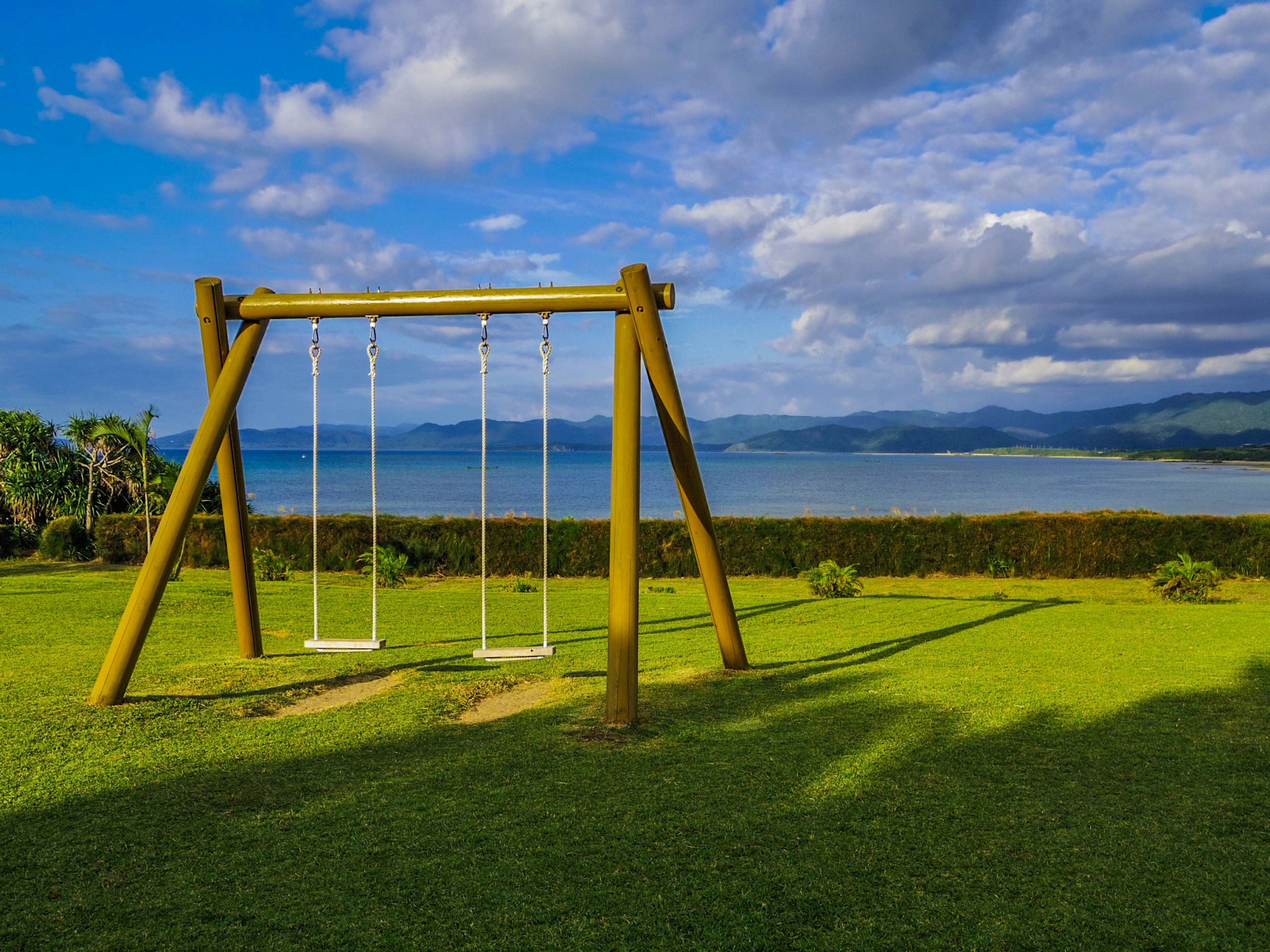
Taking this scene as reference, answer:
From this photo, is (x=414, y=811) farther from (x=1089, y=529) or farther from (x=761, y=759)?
(x=1089, y=529)

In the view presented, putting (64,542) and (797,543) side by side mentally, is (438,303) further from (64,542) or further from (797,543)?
(64,542)

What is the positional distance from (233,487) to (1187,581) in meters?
13.4

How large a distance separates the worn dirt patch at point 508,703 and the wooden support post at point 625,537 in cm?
80

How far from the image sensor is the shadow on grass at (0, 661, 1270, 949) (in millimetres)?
3182

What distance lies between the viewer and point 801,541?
18188 mm

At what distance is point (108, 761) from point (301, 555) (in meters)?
14.0

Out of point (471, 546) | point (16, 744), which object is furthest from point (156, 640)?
point (471, 546)

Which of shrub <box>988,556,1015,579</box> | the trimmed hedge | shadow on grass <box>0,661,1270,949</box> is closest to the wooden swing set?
shadow on grass <box>0,661,1270,949</box>

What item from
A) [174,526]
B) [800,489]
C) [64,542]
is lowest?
[64,542]

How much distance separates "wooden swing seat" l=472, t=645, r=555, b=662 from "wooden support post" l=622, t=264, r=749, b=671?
1442 millimetres

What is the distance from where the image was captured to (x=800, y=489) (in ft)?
225

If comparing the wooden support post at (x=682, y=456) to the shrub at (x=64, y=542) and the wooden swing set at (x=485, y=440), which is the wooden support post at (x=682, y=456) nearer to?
the wooden swing set at (x=485, y=440)

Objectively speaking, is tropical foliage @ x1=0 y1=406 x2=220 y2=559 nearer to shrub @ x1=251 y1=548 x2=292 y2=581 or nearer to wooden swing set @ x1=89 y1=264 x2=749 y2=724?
shrub @ x1=251 y1=548 x2=292 y2=581

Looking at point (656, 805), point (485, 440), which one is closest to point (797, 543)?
point (485, 440)
